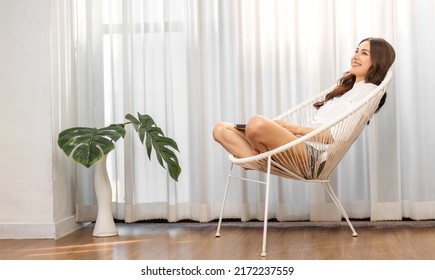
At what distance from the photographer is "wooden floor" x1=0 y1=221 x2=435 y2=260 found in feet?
9.41

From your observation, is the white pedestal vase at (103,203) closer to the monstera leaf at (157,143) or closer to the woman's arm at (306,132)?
the monstera leaf at (157,143)

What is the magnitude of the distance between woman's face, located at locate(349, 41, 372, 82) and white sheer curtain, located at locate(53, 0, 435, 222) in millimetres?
357

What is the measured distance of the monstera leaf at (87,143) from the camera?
334 cm

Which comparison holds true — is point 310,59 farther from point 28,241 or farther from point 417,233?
point 28,241

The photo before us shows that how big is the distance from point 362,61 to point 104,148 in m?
1.45

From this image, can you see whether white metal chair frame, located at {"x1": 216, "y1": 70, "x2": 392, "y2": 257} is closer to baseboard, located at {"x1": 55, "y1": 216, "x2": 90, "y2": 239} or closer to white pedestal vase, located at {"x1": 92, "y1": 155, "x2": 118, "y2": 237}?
white pedestal vase, located at {"x1": 92, "y1": 155, "x2": 118, "y2": 237}

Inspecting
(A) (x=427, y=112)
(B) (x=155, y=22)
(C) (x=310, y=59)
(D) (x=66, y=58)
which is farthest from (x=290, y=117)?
(D) (x=66, y=58)

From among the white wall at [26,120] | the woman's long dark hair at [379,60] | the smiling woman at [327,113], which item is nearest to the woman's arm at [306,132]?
the smiling woman at [327,113]

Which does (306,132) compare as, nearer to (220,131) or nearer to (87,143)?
(220,131)

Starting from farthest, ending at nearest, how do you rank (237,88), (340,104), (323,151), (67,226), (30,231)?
(237,88) < (67,226) < (30,231) < (340,104) < (323,151)

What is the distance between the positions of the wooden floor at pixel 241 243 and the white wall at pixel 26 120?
186 millimetres

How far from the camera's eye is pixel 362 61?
11.2ft

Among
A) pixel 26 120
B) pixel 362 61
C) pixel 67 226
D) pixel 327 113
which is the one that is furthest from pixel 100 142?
pixel 362 61
